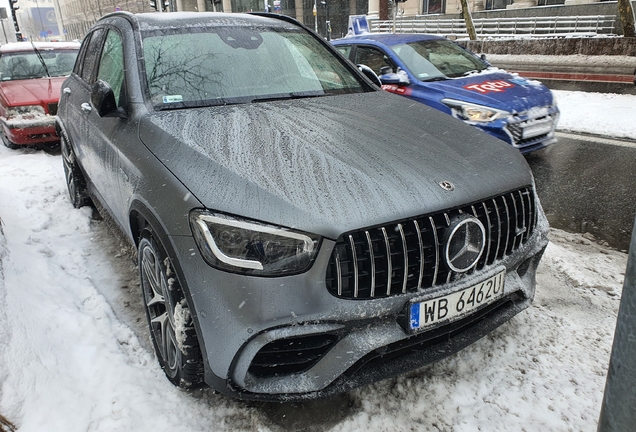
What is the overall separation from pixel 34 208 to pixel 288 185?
3.76 meters

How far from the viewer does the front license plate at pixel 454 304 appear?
6.08 ft

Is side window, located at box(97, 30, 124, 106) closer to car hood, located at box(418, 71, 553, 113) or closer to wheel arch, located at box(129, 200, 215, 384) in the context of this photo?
wheel arch, located at box(129, 200, 215, 384)

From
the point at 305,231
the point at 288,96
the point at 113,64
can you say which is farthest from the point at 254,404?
the point at 113,64

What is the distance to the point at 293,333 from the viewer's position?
1728 mm

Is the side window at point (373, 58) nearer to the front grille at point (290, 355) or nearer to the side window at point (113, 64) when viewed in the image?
the side window at point (113, 64)

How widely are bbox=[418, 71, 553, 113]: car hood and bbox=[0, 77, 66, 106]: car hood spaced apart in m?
5.49

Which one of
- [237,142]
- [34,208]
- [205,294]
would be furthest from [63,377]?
[34,208]

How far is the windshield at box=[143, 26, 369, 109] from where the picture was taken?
107 inches

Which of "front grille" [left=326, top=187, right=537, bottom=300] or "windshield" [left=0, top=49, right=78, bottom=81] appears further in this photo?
"windshield" [left=0, top=49, right=78, bottom=81]

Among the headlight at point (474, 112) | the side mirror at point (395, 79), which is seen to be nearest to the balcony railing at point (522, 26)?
the side mirror at point (395, 79)

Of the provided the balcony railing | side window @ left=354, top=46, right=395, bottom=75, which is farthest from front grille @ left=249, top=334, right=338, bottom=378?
the balcony railing

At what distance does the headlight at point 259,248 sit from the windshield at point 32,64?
7.63 meters

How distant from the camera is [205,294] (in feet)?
5.88

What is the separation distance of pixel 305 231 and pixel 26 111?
690 cm
